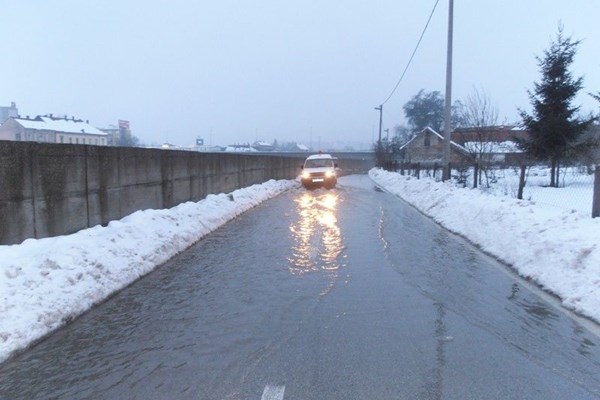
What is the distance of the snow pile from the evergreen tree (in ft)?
59.1

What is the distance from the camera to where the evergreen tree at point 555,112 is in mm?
29109

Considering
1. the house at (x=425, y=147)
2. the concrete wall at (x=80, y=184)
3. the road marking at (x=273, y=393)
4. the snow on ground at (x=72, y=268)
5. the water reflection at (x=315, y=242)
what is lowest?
the water reflection at (x=315, y=242)

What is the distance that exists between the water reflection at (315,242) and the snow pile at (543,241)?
3.19m

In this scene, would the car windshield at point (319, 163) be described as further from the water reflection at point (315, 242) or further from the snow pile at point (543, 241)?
the snow pile at point (543, 241)

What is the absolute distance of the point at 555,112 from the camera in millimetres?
29641

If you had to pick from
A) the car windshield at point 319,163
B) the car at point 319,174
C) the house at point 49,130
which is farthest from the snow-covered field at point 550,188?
the house at point 49,130

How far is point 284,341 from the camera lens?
505 cm

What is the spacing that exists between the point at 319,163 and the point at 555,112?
14925 mm

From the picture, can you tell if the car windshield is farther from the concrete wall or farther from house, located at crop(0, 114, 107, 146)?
house, located at crop(0, 114, 107, 146)

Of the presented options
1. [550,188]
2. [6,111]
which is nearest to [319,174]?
[550,188]

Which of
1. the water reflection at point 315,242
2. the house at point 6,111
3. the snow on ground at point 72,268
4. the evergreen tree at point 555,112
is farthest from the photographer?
the house at point 6,111

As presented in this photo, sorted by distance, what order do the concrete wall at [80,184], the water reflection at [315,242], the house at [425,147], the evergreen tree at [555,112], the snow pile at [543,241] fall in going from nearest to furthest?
the snow pile at [543,241] < the concrete wall at [80,184] < the water reflection at [315,242] < the evergreen tree at [555,112] < the house at [425,147]

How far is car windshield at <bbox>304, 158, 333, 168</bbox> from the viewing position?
3150 centimetres

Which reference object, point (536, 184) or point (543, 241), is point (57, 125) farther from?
point (543, 241)
